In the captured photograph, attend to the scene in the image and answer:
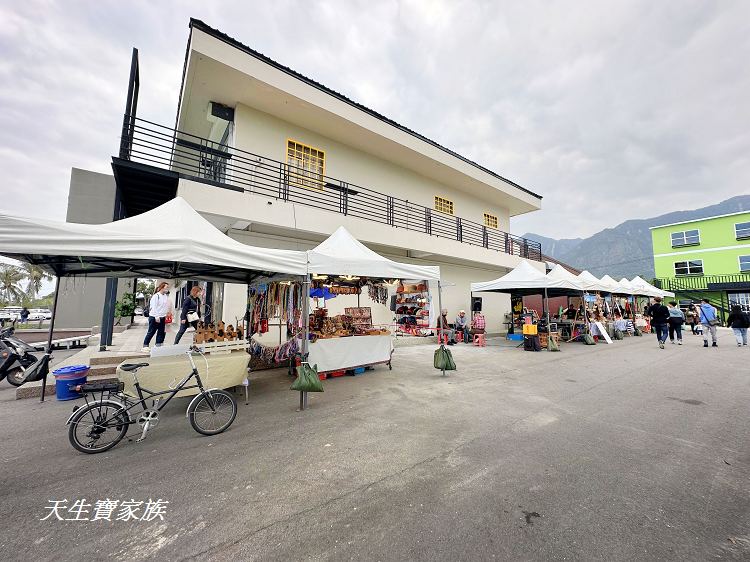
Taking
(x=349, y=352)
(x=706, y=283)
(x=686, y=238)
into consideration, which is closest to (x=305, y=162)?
(x=349, y=352)

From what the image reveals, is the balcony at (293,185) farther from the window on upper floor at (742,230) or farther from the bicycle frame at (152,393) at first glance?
the window on upper floor at (742,230)

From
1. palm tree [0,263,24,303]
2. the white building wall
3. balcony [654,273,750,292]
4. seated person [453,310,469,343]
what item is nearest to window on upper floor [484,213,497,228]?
the white building wall

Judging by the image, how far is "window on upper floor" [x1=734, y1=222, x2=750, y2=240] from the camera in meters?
27.0

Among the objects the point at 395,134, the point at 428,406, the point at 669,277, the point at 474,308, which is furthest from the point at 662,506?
the point at 669,277

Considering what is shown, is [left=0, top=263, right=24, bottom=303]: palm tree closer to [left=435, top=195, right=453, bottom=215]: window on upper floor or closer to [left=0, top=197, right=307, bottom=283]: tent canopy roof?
[left=0, top=197, right=307, bottom=283]: tent canopy roof

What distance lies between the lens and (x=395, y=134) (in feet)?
40.7

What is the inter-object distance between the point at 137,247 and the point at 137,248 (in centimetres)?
1

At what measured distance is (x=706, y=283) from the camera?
91.9 feet

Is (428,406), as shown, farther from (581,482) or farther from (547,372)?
(547,372)

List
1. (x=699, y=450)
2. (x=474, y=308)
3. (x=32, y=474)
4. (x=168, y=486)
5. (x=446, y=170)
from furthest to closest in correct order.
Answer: (x=474, y=308)
(x=446, y=170)
(x=699, y=450)
(x=32, y=474)
(x=168, y=486)

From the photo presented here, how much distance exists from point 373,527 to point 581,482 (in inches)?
77.6

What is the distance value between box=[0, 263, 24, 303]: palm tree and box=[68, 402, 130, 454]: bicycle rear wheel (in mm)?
35291

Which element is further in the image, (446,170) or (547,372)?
(446,170)

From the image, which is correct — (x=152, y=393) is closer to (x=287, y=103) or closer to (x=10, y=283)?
(x=287, y=103)
